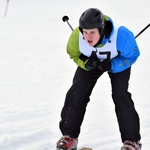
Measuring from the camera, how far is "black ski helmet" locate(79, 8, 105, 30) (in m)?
3.24

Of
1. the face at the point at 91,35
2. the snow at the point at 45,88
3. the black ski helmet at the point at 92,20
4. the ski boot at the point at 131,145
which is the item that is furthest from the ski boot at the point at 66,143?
the black ski helmet at the point at 92,20

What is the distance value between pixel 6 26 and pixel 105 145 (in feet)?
26.2

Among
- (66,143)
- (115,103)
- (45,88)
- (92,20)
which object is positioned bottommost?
(45,88)

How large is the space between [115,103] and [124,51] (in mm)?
631

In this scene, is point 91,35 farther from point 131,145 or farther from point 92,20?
point 131,145

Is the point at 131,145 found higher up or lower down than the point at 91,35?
lower down

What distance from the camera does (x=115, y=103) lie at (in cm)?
373

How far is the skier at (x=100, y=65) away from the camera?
10.9 feet

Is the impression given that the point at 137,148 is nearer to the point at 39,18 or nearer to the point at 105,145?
the point at 105,145

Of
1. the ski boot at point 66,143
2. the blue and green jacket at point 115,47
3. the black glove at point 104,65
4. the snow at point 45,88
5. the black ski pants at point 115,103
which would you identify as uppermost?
the blue and green jacket at point 115,47

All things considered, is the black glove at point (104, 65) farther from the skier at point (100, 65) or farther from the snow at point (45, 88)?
the snow at point (45, 88)

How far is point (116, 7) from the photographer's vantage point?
51.1 feet

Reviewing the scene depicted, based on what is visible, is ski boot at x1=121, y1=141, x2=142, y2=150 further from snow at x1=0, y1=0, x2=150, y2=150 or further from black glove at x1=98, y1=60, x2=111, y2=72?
black glove at x1=98, y1=60, x2=111, y2=72

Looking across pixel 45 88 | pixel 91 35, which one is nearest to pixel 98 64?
pixel 91 35
